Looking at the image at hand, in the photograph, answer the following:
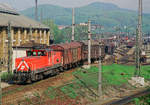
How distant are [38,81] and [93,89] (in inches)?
294

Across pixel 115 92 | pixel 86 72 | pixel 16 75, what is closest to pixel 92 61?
pixel 86 72

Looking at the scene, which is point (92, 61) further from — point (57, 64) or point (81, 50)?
point (57, 64)

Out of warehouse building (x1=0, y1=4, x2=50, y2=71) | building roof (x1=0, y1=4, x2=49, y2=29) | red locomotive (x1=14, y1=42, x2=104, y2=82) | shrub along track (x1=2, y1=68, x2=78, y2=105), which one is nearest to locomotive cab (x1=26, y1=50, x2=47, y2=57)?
red locomotive (x1=14, y1=42, x2=104, y2=82)

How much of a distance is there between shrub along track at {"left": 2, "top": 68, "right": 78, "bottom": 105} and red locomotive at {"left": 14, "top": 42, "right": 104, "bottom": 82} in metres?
0.98

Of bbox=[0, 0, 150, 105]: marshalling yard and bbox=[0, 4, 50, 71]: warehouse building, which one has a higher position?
bbox=[0, 4, 50, 71]: warehouse building

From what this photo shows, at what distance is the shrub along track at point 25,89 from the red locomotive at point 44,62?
977 mm

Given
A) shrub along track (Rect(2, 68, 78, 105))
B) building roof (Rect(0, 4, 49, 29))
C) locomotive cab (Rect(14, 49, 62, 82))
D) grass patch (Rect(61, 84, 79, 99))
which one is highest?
building roof (Rect(0, 4, 49, 29))

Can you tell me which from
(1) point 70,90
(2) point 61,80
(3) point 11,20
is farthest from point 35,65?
(3) point 11,20

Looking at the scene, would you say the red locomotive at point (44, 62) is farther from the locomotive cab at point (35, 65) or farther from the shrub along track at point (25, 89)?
the shrub along track at point (25, 89)

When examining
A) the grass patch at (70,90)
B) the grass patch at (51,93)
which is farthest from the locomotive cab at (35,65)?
the grass patch at (70,90)

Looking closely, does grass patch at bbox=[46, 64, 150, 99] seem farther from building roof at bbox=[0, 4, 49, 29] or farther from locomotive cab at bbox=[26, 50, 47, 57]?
building roof at bbox=[0, 4, 49, 29]

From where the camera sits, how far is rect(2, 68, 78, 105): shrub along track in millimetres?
24109

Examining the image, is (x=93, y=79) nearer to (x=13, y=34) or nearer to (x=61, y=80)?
(x=61, y=80)

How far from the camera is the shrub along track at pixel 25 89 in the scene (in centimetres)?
2411
